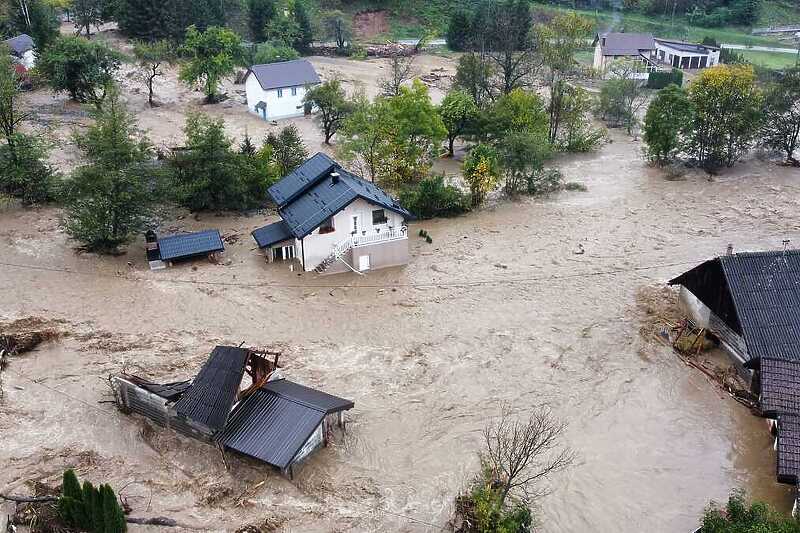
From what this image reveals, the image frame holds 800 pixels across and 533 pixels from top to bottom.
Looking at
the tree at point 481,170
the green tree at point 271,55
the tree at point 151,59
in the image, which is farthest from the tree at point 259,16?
the tree at point 481,170

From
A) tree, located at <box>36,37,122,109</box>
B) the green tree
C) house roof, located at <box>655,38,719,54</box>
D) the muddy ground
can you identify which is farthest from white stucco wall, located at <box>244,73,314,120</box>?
house roof, located at <box>655,38,719,54</box>

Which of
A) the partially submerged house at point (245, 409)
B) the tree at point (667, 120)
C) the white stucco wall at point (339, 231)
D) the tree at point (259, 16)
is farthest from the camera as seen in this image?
the tree at point (259, 16)

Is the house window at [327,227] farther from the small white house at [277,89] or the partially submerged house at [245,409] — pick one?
the small white house at [277,89]

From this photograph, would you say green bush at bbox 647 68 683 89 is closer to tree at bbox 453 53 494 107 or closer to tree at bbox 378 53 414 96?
tree at bbox 453 53 494 107

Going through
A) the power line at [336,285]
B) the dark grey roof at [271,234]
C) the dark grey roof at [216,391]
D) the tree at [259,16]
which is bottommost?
the power line at [336,285]

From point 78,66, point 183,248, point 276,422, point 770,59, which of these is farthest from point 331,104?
point 770,59

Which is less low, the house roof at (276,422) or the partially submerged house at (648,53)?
the partially submerged house at (648,53)

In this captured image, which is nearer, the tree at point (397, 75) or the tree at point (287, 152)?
the tree at point (287, 152)
